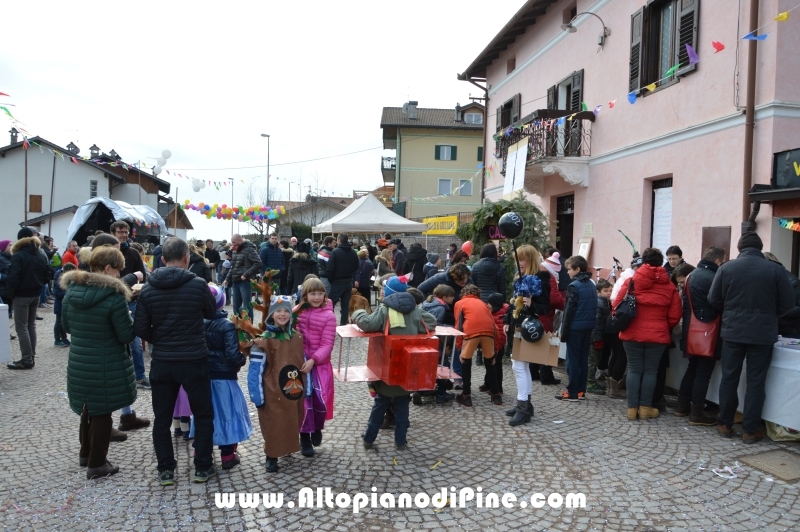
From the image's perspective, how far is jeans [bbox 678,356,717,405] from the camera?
5660mm

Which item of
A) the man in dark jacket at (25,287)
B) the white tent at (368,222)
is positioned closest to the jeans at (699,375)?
the man in dark jacket at (25,287)

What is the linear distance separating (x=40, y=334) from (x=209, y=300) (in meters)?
8.09

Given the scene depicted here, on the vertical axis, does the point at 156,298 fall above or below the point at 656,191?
below

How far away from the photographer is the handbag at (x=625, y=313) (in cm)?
575

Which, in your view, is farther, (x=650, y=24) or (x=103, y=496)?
(x=650, y=24)

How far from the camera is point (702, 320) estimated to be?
5.58 meters

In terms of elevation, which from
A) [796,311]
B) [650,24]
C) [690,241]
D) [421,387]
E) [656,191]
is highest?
[650,24]

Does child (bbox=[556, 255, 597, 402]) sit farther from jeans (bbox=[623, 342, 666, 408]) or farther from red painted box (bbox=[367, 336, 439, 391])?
red painted box (bbox=[367, 336, 439, 391])

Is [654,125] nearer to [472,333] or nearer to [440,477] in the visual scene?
[472,333]

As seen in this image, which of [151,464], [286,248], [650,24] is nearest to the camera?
[151,464]

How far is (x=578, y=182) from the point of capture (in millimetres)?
12344

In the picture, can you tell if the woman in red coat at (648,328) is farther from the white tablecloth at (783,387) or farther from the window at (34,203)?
the window at (34,203)

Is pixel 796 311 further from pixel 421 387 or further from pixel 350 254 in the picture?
pixel 350 254

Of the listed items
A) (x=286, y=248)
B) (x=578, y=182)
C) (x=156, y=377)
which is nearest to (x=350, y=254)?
(x=286, y=248)
